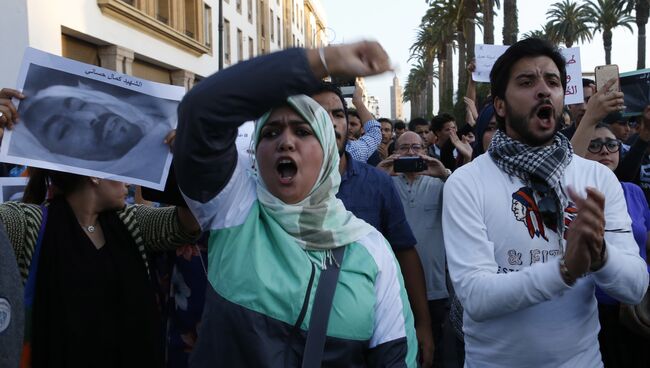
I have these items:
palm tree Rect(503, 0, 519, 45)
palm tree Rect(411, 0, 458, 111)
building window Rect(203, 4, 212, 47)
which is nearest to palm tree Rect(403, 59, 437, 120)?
palm tree Rect(411, 0, 458, 111)

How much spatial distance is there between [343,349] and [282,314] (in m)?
0.21

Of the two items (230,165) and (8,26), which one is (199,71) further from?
(230,165)

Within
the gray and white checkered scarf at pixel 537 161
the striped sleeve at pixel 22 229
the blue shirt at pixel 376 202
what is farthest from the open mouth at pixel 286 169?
the blue shirt at pixel 376 202

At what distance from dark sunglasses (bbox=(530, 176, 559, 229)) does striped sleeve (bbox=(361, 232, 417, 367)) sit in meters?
0.61

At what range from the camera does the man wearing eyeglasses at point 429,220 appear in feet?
14.6

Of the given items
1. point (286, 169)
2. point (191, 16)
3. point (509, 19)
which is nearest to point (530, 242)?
point (286, 169)

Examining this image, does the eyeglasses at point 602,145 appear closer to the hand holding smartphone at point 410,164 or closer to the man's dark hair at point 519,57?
the hand holding smartphone at point 410,164

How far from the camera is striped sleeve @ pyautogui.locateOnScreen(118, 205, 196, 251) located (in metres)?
2.62

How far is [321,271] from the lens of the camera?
182cm

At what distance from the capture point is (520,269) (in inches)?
85.7

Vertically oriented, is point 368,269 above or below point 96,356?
above

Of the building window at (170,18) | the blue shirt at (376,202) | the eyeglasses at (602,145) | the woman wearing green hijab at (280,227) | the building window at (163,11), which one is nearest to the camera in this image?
the woman wearing green hijab at (280,227)

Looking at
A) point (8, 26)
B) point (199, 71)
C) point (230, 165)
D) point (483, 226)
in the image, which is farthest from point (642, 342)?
point (199, 71)

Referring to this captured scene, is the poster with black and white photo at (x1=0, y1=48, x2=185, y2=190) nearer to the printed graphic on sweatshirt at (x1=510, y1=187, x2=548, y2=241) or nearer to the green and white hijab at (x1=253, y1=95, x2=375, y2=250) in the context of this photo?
the green and white hijab at (x1=253, y1=95, x2=375, y2=250)
